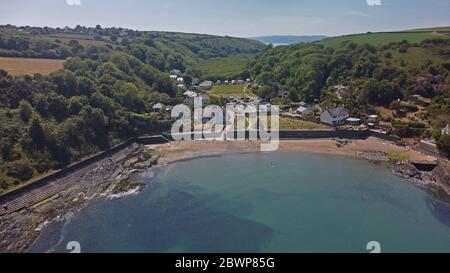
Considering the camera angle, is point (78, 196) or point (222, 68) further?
point (222, 68)

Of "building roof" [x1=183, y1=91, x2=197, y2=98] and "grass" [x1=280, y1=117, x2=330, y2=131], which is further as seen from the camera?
"building roof" [x1=183, y1=91, x2=197, y2=98]

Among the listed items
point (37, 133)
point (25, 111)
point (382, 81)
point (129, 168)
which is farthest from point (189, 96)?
point (382, 81)

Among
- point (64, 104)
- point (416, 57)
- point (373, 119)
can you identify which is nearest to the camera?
point (64, 104)

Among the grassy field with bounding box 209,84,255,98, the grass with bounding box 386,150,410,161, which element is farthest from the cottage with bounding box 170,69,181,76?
the grass with bounding box 386,150,410,161

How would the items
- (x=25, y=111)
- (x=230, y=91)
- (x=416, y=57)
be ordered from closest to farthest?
(x=25, y=111), (x=416, y=57), (x=230, y=91)

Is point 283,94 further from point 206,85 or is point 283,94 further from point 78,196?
point 78,196

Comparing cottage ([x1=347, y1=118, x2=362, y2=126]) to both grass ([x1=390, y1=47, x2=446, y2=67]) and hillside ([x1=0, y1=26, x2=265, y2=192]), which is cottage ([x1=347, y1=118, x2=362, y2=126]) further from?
grass ([x1=390, y1=47, x2=446, y2=67])
